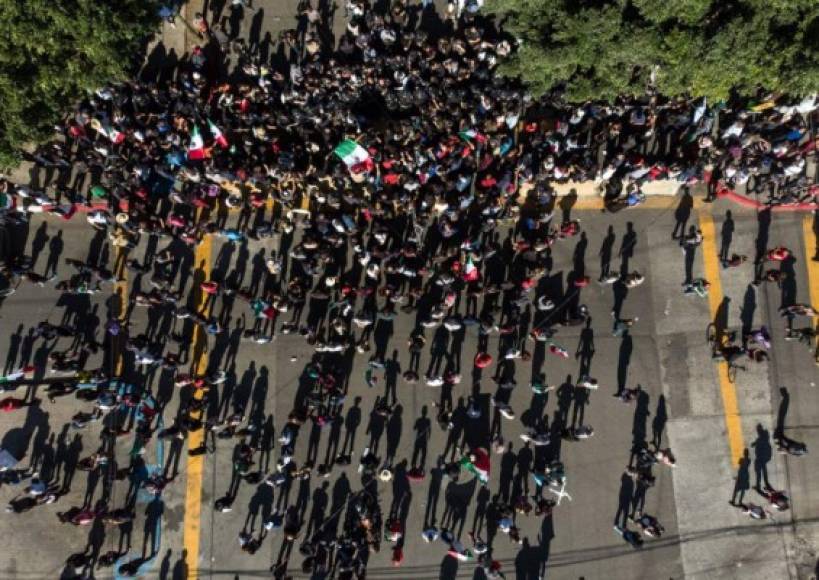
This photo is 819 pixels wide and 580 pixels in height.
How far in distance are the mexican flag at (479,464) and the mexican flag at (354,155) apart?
945 cm

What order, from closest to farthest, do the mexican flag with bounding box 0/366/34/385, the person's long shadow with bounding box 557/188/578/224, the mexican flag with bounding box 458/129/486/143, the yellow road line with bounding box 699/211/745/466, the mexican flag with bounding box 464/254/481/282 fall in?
1. the mexican flag with bounding box 458/129/486/143
2. the mexican flag with bounding box 464/254/481/282
3. the mexican flag with bounding box 0/366/34/385
4. the yellow road line with bounding box 699/211/745/466
5. the person's long shadow with bounding box 557/188/578/224

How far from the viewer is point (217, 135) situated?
16.7 m

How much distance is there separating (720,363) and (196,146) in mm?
17801

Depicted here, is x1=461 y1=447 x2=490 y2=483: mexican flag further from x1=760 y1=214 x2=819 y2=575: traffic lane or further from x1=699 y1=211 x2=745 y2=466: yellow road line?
x1=760 y1=214 x2=819 y2=575: traffic lane

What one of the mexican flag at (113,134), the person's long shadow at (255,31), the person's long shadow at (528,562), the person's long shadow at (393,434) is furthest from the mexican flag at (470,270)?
the mexican flag at (113,134)

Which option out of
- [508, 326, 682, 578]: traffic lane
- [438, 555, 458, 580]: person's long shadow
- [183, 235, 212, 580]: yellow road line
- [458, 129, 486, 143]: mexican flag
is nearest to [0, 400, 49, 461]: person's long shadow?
[183, 235, 212, 580]: yellow road line

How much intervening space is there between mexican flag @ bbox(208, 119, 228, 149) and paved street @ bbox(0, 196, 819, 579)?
126 inches

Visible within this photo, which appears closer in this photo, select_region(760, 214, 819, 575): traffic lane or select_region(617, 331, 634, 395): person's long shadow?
select_region(760, 214, 819, 575): traffic lane

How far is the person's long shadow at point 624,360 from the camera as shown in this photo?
706 inches

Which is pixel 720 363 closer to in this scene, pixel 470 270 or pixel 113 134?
pixel 470 270

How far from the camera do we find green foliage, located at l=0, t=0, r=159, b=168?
43.3 ft

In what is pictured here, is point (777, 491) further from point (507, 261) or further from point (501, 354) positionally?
point (507, 261)

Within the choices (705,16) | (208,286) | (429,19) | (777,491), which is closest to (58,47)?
(208,286)

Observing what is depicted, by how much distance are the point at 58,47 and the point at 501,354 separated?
1477 centimetres
